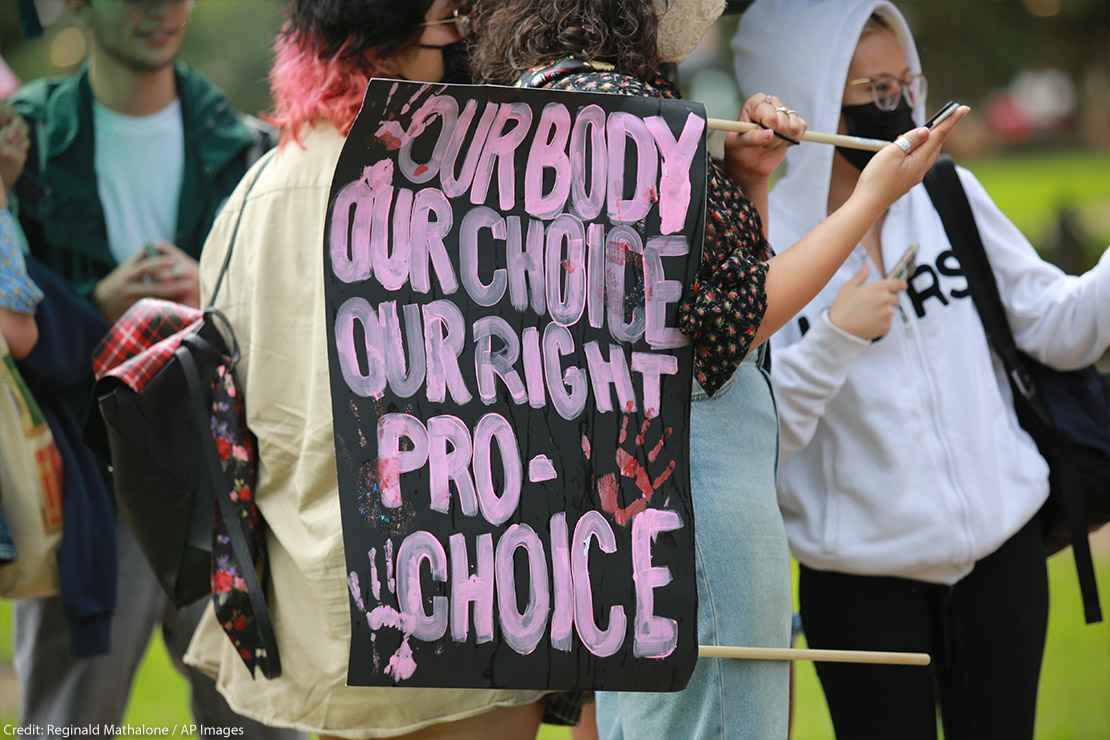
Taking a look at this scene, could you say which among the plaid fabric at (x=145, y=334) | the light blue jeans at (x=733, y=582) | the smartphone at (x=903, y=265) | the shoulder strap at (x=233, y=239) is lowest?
the light blue jeans at (x=733, y=582)

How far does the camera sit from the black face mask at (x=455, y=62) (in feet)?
8.71

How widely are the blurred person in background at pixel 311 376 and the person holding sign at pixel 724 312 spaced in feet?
0.97

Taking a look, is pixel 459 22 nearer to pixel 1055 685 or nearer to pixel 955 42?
pixel 1055 685

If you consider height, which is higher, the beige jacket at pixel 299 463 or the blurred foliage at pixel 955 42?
the blurred foliage at pixel 955 42

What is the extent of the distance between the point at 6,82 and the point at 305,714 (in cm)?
213

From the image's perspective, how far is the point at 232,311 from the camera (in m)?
2.71

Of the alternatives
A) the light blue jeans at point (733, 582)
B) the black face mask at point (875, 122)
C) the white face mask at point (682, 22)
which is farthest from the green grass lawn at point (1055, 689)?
the white face mask at point (682, 22)

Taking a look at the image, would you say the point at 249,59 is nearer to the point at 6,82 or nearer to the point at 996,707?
the point at 6,82

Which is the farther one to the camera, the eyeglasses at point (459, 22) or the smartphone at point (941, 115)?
the eyeglasses at point (459, 22)

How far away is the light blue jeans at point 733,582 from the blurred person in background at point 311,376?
416 mm

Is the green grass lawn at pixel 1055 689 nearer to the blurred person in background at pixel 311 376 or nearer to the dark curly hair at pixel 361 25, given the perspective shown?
the blurred person in background at pixel 311 376

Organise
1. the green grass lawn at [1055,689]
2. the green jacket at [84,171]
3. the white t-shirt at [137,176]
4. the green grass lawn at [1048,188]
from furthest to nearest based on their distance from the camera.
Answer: the green grass lawn at [1048,188] → the green grass lawn at [1055,689] → the white t-shirt at [137,176] → the green jacket at [84,171]

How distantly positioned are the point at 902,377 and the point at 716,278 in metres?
0.81

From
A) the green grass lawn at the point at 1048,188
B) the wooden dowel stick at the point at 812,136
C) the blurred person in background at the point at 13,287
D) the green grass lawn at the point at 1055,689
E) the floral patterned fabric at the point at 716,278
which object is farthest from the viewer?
the green grass lawn at the point at 1048,188
